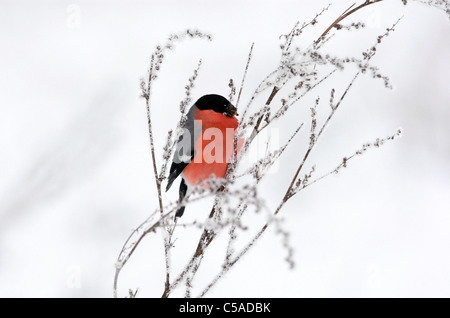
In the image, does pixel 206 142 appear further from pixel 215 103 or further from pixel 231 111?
pixel 231 111

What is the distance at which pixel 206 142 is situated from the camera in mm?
1776

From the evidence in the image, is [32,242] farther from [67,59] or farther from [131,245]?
[131,245]

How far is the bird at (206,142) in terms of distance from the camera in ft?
5.64

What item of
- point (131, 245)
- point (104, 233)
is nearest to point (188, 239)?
point (104, 233)

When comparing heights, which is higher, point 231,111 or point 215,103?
point 215,103

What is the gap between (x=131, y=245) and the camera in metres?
0.90

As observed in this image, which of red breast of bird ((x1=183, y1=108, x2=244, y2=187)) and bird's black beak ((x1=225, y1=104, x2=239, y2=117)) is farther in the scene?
red breast of bird ((x1=183, y1=108, x2=244, y2=187))

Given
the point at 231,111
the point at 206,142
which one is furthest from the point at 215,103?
the point at 231,111

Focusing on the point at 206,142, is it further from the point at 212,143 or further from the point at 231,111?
the point at 231,111

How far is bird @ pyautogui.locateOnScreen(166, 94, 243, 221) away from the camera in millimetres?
1720

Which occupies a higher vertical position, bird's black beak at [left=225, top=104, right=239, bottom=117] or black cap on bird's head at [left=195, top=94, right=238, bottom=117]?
black cap on bird's head at [left=195, top=94, right=238, bottom=117]

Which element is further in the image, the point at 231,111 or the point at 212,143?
the point at 212,143

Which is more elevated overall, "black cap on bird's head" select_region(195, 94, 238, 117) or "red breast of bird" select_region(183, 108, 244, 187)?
"black cap on bird's head" select_region(195, 94, 238, 117)

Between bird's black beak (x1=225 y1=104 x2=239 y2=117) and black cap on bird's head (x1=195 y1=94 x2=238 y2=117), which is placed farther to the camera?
black cap on bird's head (x1=195 y1=94 x2=238 y2=117)
